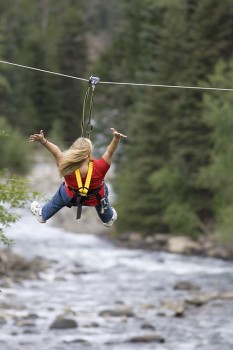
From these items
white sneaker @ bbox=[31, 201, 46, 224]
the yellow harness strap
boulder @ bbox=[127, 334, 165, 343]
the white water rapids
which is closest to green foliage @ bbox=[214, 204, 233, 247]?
the white water rapids

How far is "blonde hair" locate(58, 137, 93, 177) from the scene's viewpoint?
10984 mm

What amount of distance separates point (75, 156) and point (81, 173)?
0.35m

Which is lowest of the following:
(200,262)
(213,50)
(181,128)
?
(200,262)

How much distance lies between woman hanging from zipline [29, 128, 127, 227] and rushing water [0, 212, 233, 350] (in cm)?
1229

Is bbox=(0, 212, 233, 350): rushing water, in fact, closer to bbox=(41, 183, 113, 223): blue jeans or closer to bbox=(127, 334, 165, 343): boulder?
bbox=(127, 334, 165, 343): boulder

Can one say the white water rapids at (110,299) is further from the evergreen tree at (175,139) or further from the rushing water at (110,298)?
the evergreen tree at (175,139)

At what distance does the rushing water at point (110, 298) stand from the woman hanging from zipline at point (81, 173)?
1229 centimetres

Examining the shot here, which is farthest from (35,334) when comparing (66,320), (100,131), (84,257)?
(100,131)

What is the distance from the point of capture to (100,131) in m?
62.3

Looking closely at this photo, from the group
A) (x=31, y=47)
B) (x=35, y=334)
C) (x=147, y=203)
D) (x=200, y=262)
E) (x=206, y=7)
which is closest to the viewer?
(x=35, y=334)

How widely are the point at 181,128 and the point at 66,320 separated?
18.5 m

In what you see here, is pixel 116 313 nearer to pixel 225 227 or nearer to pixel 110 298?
pixel 110 298

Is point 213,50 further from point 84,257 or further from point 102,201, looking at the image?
point 102,201

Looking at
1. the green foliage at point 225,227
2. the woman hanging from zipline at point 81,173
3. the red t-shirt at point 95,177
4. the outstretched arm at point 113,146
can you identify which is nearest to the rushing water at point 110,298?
the green foliage at point 225,227
